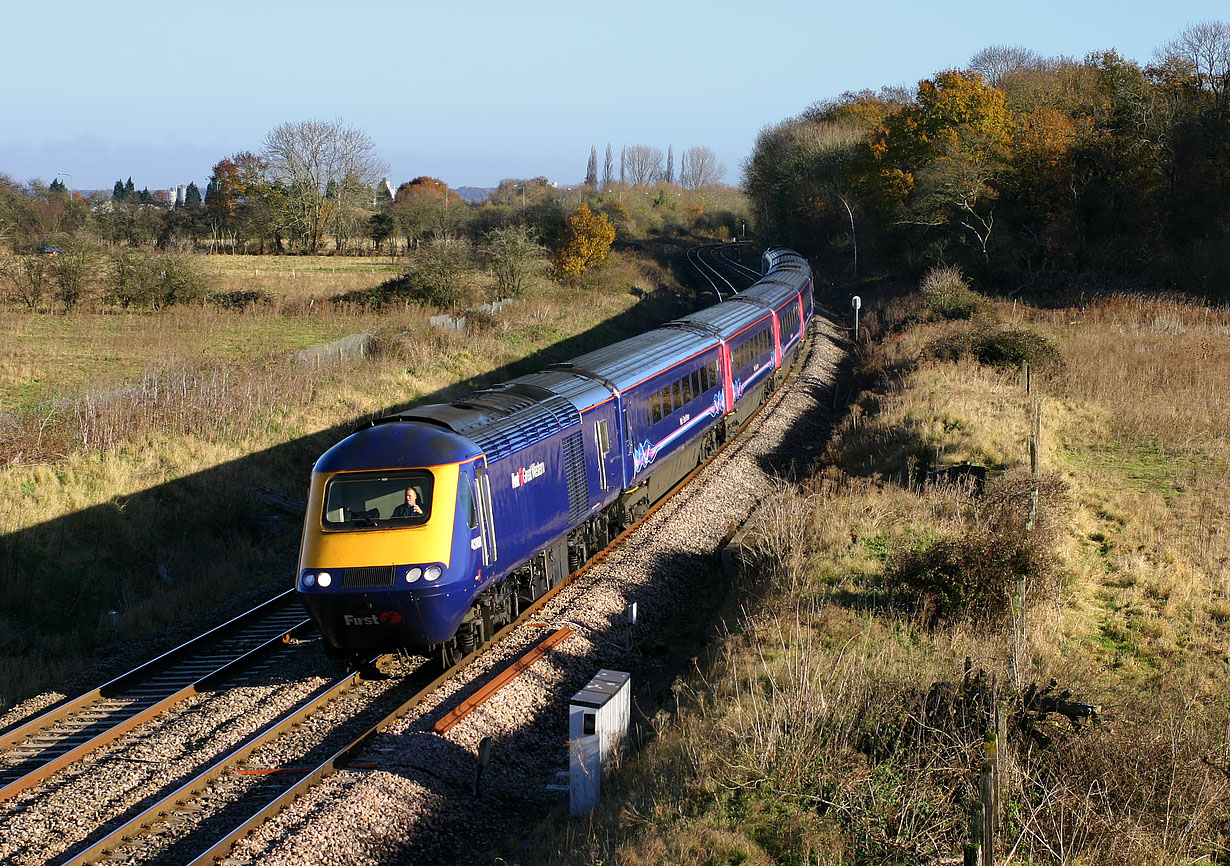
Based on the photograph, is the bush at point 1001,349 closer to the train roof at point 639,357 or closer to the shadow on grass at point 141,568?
the train roof at point 639,357

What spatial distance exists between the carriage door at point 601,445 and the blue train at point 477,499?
0.03m

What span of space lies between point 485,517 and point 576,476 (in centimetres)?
279

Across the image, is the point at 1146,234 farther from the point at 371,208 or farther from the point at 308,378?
the point at 371,208

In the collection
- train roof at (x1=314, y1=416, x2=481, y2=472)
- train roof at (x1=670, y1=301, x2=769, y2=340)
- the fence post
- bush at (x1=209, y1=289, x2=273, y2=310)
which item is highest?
bush at (x1=209, y1=289, x2=273, y2=310)

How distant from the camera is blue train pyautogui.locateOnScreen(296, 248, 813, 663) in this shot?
31.9 feet

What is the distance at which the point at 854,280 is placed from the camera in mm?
54250

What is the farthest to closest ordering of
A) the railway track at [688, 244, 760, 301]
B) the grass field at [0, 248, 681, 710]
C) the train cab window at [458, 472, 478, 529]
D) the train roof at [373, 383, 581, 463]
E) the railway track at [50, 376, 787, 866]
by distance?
the railway track at [688, 244, 760, 301] → the grass field at [0, 248, 681, 710] → the train roof at [373, 383, 581, 463] → the train cab window at [458, 472, 478, 529] → the railway track at [50, 376, 787, 866]

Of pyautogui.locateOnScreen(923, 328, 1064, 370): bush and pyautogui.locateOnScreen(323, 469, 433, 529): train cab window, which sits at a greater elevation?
pyautogui.locateOnScreen(923, 328, 1064, 370): bush

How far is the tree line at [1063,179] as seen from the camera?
37188 millimetres

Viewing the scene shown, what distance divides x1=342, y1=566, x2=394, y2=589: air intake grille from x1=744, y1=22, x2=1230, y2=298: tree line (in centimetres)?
3277

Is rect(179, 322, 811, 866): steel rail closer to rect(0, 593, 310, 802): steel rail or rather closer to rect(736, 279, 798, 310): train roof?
rect(0, 593, 310, 802): steel rail

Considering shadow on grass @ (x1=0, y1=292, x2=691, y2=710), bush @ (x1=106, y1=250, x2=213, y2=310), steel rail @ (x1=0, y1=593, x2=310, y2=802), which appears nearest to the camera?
steel rail @ (x1=0, y1=593, x2=310, y2=802)

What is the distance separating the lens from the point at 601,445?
555 inches

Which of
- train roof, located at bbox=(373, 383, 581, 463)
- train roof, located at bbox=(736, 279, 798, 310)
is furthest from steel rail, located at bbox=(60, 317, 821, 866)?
train roof, located at bbox=(736, 279, 798, 310)
